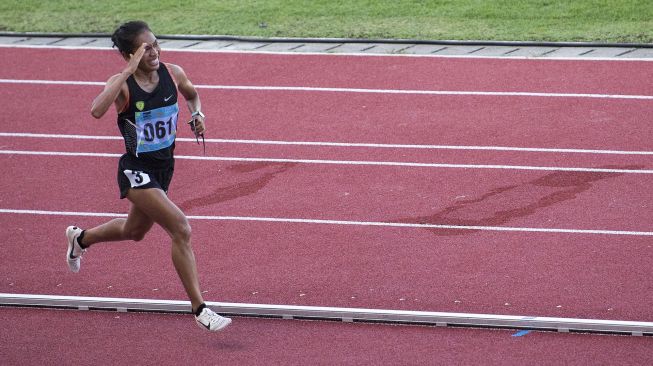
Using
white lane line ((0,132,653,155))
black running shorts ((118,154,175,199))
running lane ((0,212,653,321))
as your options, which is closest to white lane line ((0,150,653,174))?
white lane line ((0,132,653,155))

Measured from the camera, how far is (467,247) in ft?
25.4

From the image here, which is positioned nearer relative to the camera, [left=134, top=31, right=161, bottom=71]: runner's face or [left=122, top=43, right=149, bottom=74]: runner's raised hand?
[left=122, top=43, right=149, bottom=74]: runner's raised hand

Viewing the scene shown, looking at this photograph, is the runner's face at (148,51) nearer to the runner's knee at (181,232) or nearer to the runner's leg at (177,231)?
the runner's leg at (177,231)

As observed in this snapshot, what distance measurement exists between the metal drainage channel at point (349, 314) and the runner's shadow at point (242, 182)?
1871 mm

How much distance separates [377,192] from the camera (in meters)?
8.84

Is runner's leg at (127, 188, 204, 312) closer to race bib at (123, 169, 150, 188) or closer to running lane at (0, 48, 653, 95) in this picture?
race bib at (123, 169, 150, 188)

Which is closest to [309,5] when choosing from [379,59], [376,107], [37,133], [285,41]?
[285,41]

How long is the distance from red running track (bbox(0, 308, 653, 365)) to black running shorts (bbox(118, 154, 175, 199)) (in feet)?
2.71

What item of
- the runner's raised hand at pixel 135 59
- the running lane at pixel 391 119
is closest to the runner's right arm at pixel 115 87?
the runner's raised hand at pixel 135 59

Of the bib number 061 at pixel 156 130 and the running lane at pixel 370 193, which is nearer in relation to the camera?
the bib number 061 at pixel 156 130

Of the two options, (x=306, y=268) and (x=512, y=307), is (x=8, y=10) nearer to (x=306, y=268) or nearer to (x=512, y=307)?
(x=306, y=268)

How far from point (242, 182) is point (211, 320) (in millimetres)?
3073

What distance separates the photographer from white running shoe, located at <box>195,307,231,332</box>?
20.3 ft

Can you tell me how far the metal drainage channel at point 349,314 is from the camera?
6.38 meters
